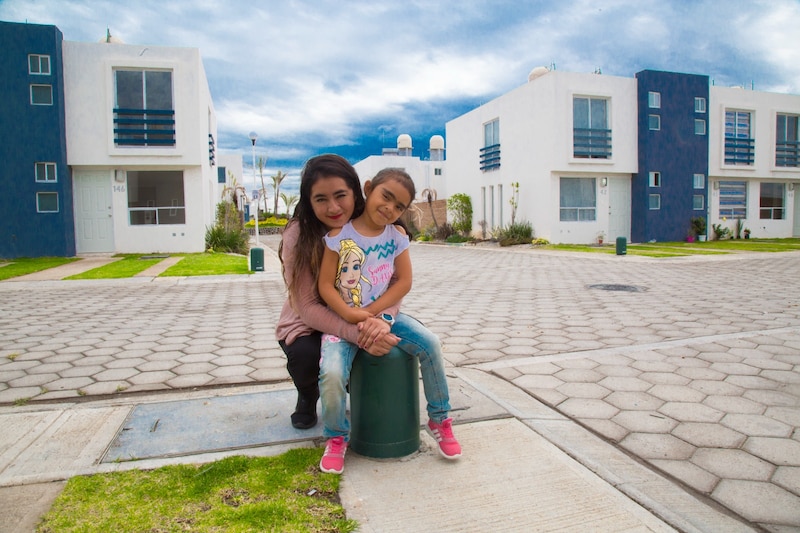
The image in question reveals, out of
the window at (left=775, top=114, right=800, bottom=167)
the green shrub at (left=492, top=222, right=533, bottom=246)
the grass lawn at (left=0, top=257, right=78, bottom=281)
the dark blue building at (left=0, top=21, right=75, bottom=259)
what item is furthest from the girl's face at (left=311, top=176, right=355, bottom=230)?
the window at (left=775, top=114, right=800, bottom=167)

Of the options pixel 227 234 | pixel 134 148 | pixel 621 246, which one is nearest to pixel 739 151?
pixel 621 246

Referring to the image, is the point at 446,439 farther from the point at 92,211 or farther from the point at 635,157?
the point at 635,157

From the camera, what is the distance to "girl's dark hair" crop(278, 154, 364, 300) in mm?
2477

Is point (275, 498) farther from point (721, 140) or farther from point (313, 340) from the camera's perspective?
point (721, 140)

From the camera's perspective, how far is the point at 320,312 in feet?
8.14

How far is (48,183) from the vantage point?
50.4 feet

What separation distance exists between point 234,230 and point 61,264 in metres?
5.63

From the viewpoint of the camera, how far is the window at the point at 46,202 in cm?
1535

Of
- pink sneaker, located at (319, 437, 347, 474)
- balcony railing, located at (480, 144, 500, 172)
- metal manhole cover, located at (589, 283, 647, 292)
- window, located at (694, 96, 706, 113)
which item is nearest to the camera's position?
pink sneaker, located at (319, 437, 347, 474)

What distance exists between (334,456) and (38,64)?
17.6 meters

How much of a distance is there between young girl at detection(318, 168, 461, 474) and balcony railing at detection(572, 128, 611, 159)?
762 inches

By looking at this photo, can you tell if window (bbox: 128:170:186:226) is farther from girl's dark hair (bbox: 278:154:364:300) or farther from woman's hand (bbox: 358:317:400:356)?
woman's hand (bbox: 358:317:400:356)

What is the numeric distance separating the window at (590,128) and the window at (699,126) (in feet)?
14.6

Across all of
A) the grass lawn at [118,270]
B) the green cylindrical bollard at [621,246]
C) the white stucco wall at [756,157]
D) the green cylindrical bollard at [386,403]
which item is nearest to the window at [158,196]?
the grass lawn at [118,270]
